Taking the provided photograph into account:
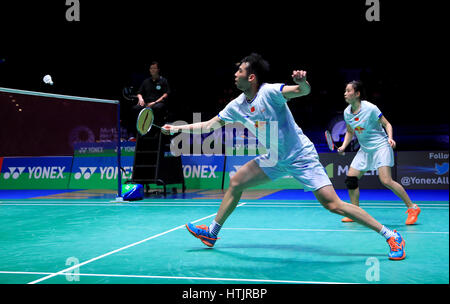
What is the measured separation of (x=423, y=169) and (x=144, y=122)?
7.96 meters

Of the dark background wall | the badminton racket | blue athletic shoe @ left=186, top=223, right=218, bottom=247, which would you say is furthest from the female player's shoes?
the dark background wall

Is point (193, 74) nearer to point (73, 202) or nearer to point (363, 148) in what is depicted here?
point (73, 202)

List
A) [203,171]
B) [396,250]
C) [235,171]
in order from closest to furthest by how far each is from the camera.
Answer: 1. [396,250]
2. [235,171]
3. [203,171]

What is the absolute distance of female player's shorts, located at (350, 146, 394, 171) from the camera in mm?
6023

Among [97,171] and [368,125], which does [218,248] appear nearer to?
[368,125]

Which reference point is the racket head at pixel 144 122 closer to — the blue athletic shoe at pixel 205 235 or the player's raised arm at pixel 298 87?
the blue athletic shoe at pixel 205 235

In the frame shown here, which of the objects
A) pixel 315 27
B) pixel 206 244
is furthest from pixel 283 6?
pixel 206 244

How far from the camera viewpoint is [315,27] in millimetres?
12836

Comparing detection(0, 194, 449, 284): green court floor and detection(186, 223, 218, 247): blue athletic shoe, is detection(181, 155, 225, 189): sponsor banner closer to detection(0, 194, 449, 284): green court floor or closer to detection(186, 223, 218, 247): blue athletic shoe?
detection(0, 194, 449, 284): green court floor

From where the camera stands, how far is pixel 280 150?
4.11m

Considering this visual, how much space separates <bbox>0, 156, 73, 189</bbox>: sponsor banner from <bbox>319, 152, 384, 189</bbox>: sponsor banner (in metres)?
6.65

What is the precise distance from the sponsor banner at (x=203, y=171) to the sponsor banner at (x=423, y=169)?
13.9 feet

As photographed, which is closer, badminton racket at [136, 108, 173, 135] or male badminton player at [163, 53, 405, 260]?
male badminton player at [163, 53, 405, 260]

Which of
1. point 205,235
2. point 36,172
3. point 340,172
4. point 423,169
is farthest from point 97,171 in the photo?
point 205,235
